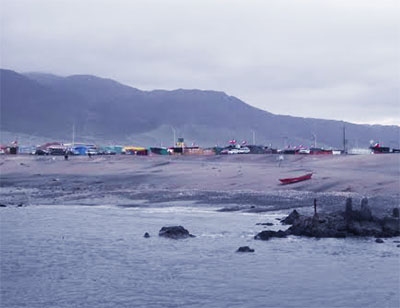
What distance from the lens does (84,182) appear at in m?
61.0

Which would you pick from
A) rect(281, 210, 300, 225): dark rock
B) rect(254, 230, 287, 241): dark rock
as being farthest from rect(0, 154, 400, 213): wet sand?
rect(254, 230, 287, 241): dark rock

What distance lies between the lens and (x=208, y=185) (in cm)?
5138

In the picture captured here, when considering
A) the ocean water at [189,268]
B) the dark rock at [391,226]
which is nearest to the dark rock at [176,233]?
the ocean water at [189,268]

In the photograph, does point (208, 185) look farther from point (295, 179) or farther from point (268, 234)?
point (268, 234)

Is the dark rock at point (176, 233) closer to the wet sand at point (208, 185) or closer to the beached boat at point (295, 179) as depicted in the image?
the wet sand at point (208, 185)

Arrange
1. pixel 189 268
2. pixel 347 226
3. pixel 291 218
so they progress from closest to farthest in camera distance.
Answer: pixel 189 268
pixel 347 226
pixel 291 218

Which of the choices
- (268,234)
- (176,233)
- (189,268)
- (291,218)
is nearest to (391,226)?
(291,218)

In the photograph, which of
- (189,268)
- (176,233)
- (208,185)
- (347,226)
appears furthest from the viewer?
(208,185)

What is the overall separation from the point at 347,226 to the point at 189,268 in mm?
7980

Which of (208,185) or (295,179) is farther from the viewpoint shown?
(208,185)

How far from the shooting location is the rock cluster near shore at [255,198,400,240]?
2809cm

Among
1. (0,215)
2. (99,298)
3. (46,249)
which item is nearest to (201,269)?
(99,298)

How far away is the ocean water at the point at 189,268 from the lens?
19234 mm

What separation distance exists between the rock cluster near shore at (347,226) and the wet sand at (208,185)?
475cm
